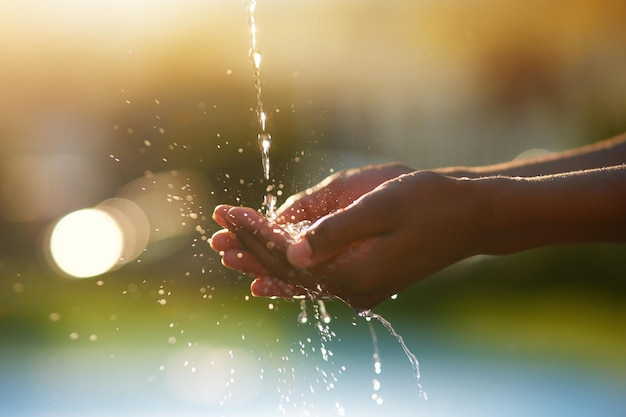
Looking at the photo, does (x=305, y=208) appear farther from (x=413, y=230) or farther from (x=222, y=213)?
(x=413, y=230)

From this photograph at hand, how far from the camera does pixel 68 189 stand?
8.27 meters

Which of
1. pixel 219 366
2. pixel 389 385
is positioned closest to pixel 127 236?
pixel 219 366

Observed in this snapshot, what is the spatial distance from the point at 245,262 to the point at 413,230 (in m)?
0.43

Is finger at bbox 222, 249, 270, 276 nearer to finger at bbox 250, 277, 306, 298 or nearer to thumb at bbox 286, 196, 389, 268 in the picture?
finger at bbox 250, 277, 306, 298

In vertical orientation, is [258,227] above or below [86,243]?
above

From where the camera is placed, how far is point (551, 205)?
1.66 metres

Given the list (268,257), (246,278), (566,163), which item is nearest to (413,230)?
(268,257)

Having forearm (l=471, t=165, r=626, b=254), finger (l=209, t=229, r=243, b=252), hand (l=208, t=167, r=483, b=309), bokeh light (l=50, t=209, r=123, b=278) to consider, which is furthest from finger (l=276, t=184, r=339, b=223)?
bokeh light (l=50, t=209, r=123, b=278)

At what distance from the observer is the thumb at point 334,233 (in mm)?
1461

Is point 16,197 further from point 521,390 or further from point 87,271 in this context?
point 521,390

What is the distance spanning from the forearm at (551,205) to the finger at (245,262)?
0.54 meters

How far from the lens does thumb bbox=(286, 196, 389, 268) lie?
4.79 feet

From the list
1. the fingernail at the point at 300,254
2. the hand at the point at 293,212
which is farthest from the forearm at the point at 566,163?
the fingernail at the point at 300,254

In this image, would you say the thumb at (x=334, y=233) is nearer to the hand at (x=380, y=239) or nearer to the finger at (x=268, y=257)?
the hand at (x=380, y=239)
